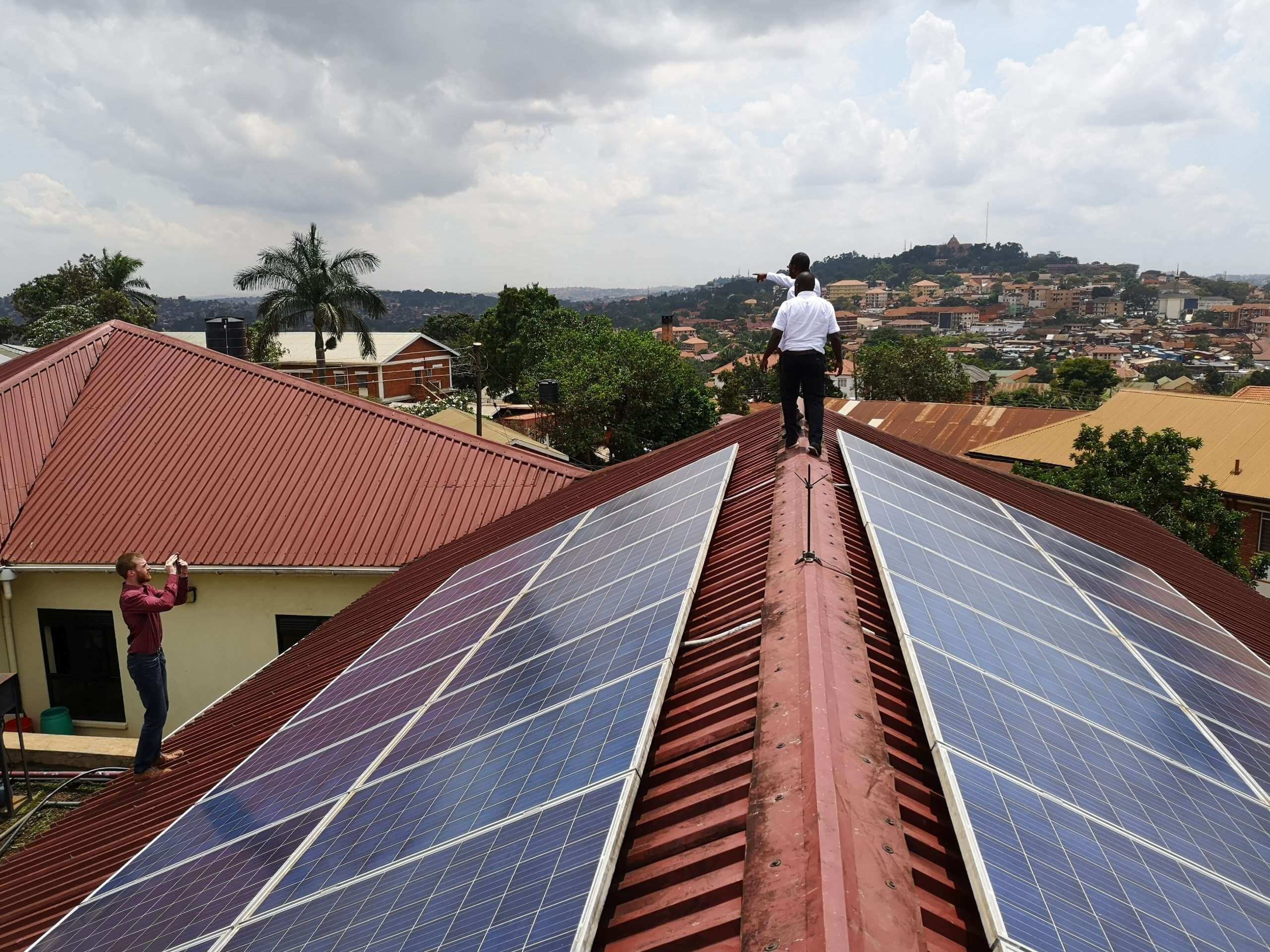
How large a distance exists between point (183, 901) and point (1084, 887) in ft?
17.8

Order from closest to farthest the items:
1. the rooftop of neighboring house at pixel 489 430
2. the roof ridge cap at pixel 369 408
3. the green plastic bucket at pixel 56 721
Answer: the green plastic bucket at pixel 56 721 → the roof ridge cap at pixel 369 408 → the rooftop of neighboring house at pixel 489 430

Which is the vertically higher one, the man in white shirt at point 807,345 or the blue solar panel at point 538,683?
the man in white shirt at point 807,345

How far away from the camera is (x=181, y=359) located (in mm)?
22000

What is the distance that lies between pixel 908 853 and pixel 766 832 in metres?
0.66

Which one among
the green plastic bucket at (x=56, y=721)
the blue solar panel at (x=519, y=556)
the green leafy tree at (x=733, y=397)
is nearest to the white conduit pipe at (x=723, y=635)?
the blue solar panel at (x=519, y=556)

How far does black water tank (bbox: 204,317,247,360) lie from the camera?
29.5m

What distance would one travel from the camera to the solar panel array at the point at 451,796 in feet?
13.9

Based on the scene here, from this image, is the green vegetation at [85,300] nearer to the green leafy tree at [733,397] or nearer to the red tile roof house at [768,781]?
the green leafy tree at [733,397]

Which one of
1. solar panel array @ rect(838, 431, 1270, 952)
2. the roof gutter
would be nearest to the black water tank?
the roof gutter

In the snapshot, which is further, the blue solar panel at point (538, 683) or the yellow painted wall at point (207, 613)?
the yellow painted wall at point (207, 613)

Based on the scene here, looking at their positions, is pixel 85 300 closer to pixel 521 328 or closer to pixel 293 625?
pixel 521 328

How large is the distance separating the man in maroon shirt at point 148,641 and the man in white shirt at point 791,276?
7724mm

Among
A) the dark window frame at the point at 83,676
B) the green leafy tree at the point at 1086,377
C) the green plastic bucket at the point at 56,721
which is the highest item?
the dark window frame at the point at 83,676

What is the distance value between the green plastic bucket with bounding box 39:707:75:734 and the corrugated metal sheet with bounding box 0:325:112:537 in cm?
374
